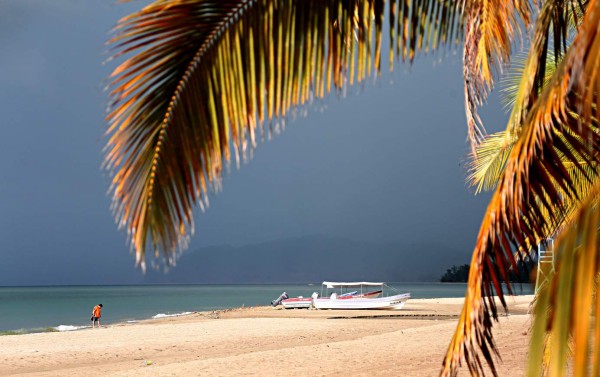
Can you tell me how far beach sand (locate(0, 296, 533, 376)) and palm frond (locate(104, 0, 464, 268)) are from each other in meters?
8.87

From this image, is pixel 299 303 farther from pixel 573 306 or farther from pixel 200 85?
pixel 573 306

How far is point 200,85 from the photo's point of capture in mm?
2465

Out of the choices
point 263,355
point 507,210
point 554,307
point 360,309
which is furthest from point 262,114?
point 360,309

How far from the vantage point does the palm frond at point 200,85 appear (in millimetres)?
2318

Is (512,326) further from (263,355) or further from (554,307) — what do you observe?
(554,307)

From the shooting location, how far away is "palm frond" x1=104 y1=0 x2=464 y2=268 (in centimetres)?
232

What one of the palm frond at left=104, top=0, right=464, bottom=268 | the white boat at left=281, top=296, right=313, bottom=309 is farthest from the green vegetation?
the white boat at left=281, top=296, right=313, bottom=309

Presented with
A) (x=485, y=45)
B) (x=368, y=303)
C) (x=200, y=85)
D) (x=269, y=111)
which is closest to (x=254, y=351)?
(x=485, y=45)

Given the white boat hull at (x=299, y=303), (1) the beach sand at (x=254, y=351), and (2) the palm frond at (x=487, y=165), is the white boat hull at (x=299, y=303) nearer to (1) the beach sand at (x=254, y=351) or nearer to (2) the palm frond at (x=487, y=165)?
(1) the beach sand at (x=254, y=351)

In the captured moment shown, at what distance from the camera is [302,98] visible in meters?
2.66

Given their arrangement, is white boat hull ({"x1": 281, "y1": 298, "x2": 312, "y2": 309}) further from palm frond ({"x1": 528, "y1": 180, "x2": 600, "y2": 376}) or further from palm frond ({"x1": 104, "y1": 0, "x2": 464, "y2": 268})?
palm frond ({"x1": 528, "y1": 180, "x2": 600, "y2": 376})

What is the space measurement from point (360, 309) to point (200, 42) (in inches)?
1391

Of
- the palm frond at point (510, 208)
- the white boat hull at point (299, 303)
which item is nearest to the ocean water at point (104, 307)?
the palm frond at point (510, 208)

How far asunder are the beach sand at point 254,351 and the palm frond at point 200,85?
349 inches
